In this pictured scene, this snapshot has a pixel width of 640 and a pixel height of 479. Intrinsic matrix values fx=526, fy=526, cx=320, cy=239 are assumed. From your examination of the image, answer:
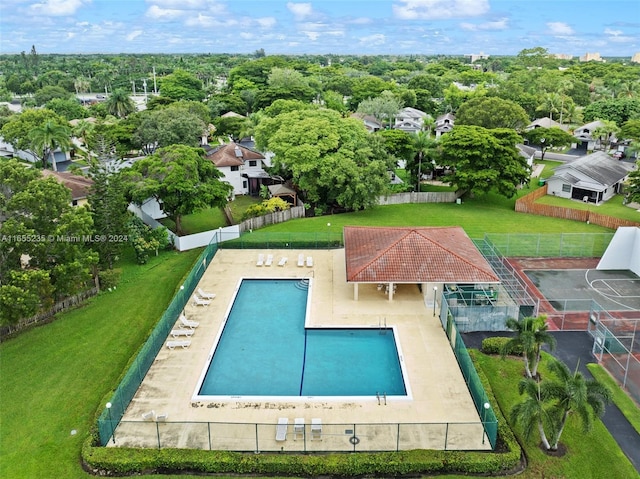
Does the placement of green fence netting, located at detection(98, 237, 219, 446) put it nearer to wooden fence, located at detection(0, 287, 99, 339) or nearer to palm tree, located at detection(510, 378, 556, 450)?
wooden fence, located at detection(0, 287, 99, 339)

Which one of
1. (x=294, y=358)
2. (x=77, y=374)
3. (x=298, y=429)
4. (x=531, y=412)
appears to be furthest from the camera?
(x=294, y=358)

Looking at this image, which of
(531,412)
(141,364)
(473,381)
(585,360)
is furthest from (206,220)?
(531,412)

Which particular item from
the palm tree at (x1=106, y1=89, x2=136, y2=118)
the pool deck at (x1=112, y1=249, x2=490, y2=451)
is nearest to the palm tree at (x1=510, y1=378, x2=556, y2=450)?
the pool deck at (x1=112, y1=249, x2=490, y2=451)

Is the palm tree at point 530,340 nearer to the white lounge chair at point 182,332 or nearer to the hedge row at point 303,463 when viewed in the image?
the hedge row at point 303,463

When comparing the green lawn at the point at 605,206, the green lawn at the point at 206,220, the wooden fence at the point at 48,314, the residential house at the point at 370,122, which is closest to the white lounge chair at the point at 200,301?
the wooden fence at the point at 48,314

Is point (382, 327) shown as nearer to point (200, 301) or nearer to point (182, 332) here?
point (182, 332)

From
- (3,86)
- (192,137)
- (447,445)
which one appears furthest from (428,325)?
(3,86)

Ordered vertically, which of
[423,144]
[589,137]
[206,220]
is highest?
[423,144]

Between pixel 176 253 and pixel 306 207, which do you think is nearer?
pixel 176 253

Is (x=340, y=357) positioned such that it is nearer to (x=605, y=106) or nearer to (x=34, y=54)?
(x=605, y=106)
